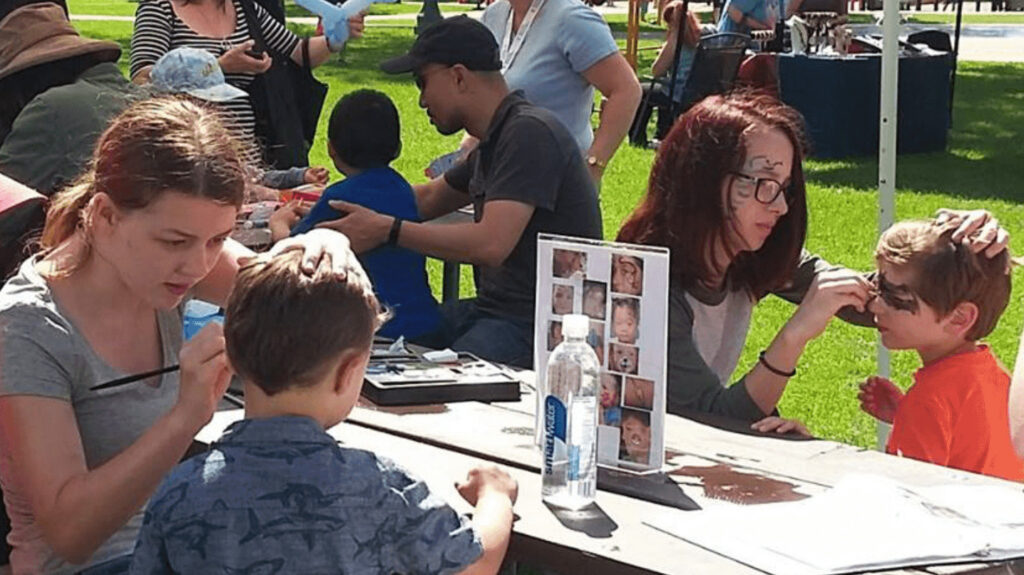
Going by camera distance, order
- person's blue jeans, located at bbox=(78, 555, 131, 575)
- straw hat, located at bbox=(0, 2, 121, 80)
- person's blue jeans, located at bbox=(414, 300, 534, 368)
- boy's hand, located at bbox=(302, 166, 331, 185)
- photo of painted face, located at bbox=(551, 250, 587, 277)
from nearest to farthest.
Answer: person's blue jeans, located at bbox=(78, 555, 131, 575) < photo of painted face, located at bbox=(551, 250, 587, 277) < straw hat, located at bbox=(0, 2, 121, 80) < person's blue jeans, located at bbox=(414, 300, 534, 368) < boy's hand, located at bbox=(302, 166, 331, 185)

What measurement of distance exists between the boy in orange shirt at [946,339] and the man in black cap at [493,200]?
1160 millimetres

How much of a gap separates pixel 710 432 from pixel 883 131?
1.69 m

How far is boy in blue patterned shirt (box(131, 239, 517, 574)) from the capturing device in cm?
194

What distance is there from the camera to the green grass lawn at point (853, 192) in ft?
20.0

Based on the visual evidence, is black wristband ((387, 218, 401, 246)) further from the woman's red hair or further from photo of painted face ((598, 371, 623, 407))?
photo of painted face ((598, 371, 623, 407))

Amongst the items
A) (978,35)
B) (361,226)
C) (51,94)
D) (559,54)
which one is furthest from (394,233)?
(978,35)

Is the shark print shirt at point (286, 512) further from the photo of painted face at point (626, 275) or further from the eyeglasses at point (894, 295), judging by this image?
the eyeglasses at point (894, 295)

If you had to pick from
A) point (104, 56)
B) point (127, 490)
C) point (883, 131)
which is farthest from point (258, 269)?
point (883, 131)

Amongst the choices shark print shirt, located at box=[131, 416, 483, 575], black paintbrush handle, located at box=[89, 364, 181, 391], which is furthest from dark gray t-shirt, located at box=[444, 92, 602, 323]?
shark print shirt, located at box=[131, 416, 483, 575]

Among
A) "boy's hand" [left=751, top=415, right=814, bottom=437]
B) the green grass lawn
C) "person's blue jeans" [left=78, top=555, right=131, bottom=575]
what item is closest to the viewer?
"person's blue jeans" [left=78, top=555, right=131, bottom=575]

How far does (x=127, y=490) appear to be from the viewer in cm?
237

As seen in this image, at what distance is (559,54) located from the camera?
5297 millimetres

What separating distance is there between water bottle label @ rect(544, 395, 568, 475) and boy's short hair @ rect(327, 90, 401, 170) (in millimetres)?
2082

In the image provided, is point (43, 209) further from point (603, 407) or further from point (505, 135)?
point (505, 135)
